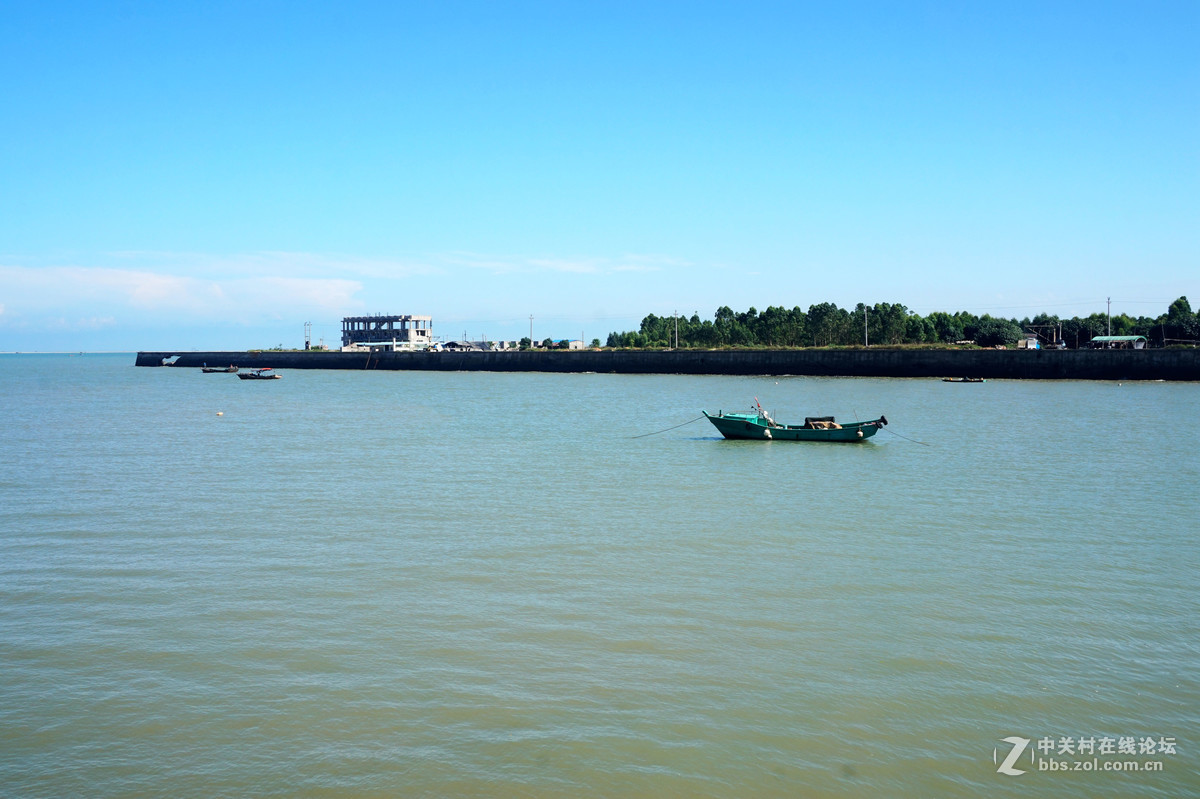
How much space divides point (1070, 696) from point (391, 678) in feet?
22.0

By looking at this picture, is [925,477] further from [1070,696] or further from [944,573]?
[1070,696]

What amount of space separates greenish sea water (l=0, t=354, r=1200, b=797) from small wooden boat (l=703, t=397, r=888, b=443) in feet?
24.4

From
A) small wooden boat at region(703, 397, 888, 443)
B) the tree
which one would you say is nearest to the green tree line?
the tree

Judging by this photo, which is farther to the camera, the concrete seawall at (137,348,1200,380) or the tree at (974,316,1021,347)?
the tree at (974,316,1021,347)

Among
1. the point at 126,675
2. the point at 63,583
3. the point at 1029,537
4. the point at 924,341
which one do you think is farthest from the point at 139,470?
the point at 924,341

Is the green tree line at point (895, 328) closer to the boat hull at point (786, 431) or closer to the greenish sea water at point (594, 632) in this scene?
the boat hull at point (786, 431)

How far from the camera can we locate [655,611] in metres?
11.2

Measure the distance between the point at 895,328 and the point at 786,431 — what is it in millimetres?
78169

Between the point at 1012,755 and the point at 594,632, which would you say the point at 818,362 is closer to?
the point at 594,632

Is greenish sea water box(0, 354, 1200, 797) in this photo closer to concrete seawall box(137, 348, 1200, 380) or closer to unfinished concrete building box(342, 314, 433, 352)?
concrete seawall box(137, 348, 1200, 380)

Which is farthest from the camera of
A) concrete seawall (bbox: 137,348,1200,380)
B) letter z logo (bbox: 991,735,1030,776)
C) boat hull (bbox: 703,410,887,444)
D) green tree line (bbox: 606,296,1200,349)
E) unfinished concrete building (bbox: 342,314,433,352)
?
unfinished concrete building (bbox: 342,314,433,352)

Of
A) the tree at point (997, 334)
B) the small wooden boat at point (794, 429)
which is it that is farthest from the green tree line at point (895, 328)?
the small wooden boat at point (794, 429)

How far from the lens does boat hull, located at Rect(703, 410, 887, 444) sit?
1234 inches

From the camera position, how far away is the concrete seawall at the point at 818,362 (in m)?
70.8
